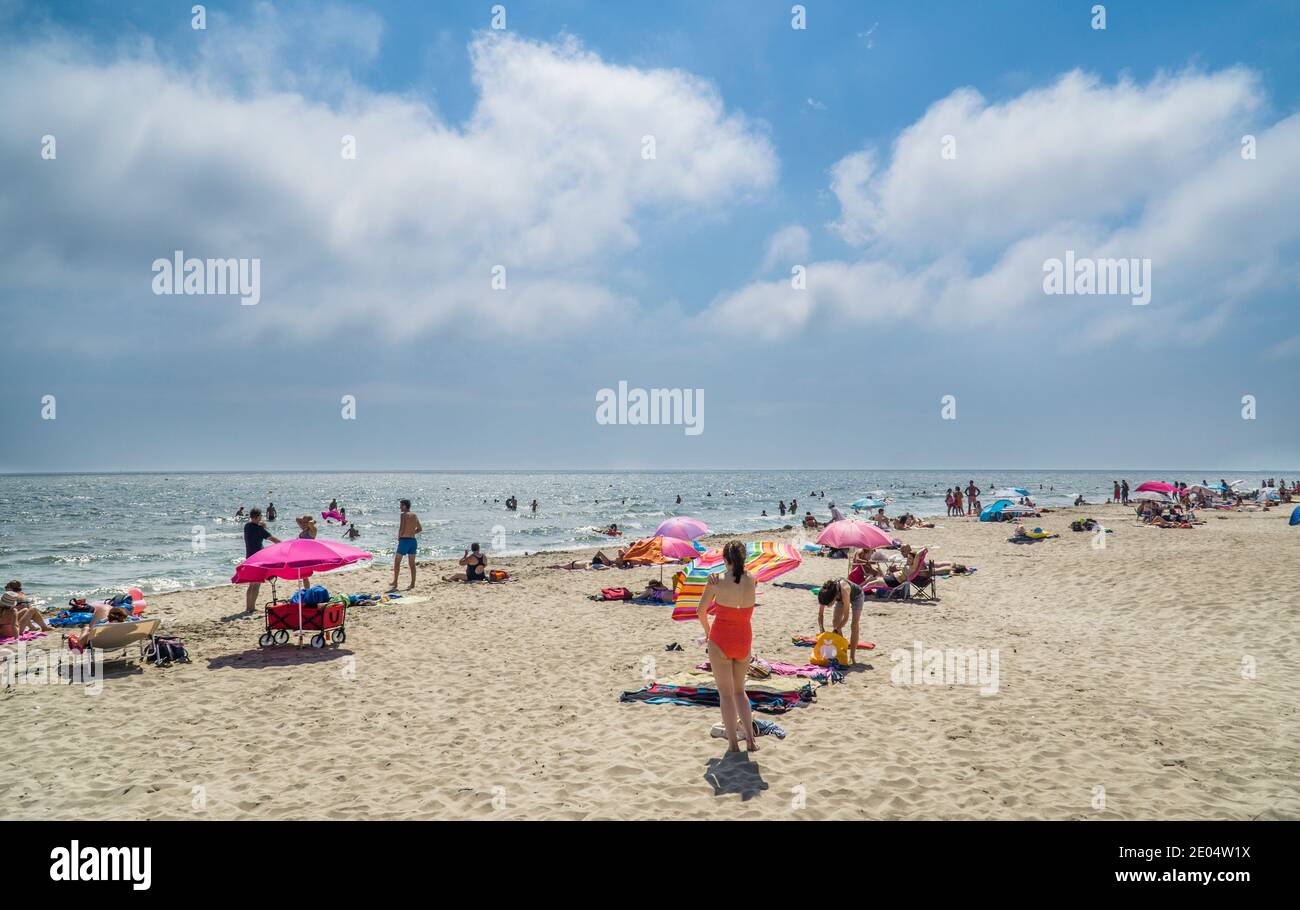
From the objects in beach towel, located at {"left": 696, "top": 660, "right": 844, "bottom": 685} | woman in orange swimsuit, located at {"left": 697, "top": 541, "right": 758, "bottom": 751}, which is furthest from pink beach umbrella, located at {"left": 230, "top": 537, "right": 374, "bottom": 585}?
woman in orange swimsuit, located at {"left": 697, "top": 541, "right": 758, "bottom": 751}

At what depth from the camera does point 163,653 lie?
9188 mm

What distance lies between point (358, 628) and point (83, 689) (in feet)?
13.4

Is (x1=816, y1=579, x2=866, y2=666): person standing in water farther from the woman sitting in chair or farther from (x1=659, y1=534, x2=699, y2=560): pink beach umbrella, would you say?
the woman sitting in chair

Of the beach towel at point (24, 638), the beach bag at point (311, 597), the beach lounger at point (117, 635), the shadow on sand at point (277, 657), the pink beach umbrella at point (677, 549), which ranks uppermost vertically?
the pink beach umbrella at point (677, 549)

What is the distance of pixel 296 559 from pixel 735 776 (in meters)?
7.12

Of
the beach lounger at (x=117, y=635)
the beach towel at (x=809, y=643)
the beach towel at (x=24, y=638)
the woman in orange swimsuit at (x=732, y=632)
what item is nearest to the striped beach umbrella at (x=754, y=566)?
the beach towel at (x=809, y=643)

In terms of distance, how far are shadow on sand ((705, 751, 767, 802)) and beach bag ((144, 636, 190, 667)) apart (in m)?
8.18

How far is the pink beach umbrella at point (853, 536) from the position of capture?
42.1 ft

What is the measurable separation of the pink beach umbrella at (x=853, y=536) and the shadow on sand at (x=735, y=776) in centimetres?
750

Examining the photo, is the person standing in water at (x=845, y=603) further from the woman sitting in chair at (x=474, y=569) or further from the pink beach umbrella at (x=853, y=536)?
the woman sitting in chair at (x=474, y=569)

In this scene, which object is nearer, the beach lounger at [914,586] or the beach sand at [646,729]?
the beach sand at [646,729]

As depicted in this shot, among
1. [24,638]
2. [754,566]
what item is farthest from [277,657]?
[754,566]

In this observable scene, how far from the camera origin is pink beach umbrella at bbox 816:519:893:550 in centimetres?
1284
